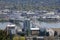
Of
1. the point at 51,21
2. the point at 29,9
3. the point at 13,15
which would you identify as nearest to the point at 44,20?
the point at 51,21

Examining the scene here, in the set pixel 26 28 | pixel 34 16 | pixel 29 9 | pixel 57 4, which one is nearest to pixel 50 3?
pixel 57 4

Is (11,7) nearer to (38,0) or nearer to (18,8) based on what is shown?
(18,8)

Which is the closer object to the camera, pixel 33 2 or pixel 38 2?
pixel 38 2

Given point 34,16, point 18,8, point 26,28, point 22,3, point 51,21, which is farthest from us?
point 22,3

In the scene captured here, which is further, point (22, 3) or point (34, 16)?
point (22, 3)

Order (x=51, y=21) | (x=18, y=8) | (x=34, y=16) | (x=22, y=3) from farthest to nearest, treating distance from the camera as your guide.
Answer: (x=22, y=3), (x=18, y=8), (x=34, y=16), (x=51, y=21)

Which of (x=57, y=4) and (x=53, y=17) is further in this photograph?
(x=57, y=4)

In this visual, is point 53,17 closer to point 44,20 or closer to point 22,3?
point 44,20

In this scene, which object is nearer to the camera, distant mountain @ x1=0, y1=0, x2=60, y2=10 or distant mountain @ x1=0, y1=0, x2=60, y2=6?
distant mountain @ x1=0, y1=0, x2=60, y2=10

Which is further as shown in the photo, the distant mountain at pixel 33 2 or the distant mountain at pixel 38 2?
the distant mountain at pixel 38 2
